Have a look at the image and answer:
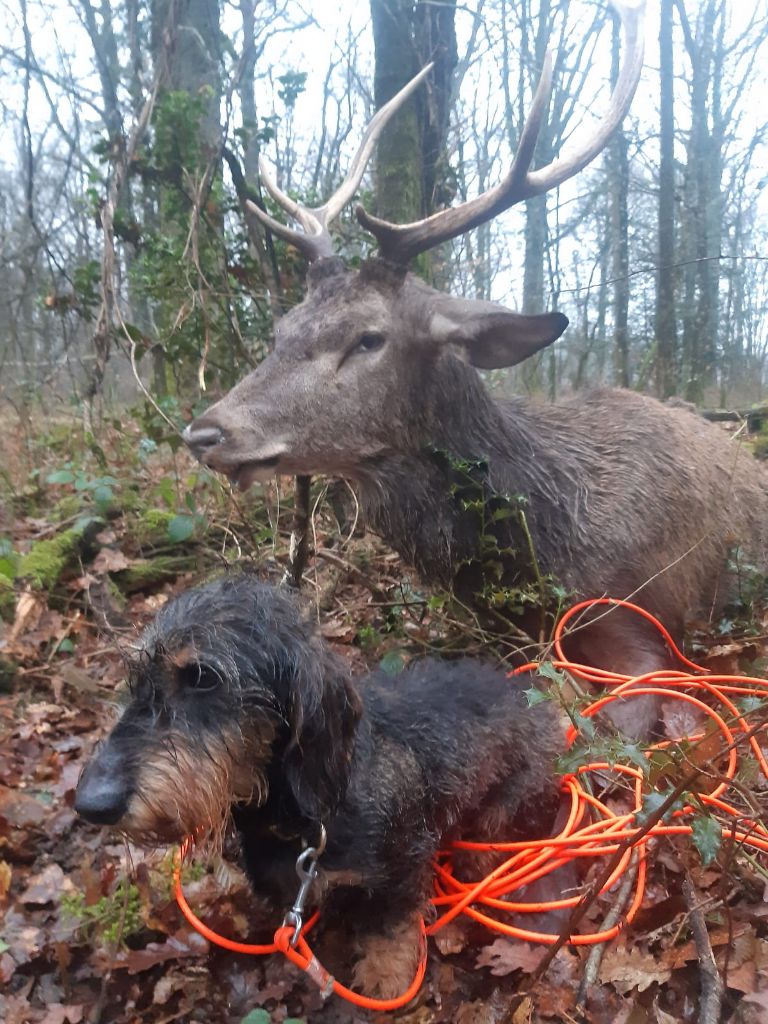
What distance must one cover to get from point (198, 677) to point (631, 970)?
5.18 ft

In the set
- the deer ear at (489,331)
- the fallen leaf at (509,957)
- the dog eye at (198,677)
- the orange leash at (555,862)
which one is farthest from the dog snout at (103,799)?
the deer ear at (489,331)

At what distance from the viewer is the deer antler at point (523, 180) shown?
4125 millimetres

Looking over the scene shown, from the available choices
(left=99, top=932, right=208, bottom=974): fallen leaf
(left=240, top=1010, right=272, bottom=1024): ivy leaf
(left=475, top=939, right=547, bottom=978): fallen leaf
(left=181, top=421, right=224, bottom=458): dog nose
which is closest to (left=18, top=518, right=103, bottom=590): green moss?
(left=181, top=421, right=224, bottom=458): dog nose

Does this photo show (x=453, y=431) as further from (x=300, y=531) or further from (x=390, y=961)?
(x=390, y=961)

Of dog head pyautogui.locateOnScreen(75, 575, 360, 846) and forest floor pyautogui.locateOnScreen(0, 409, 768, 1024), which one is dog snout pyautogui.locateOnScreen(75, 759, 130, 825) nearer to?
dog head pyautogui.locateOnScreen(75, 575, 360, 846)

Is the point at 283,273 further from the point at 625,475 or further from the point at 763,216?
the point at 763,216

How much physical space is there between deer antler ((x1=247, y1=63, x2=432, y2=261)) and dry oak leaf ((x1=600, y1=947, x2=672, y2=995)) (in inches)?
150

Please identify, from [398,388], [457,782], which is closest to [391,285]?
[398,388]

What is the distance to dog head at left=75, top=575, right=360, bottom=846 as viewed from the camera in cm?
214

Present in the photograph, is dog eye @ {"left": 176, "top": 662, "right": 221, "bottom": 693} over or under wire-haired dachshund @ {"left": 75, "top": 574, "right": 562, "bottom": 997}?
over

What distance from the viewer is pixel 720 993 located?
216 centimetres

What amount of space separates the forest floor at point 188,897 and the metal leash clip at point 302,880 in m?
0.23

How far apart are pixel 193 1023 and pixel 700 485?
388 cm

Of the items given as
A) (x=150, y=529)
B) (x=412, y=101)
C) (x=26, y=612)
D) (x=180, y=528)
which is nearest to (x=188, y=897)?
(x=26, y=612)
